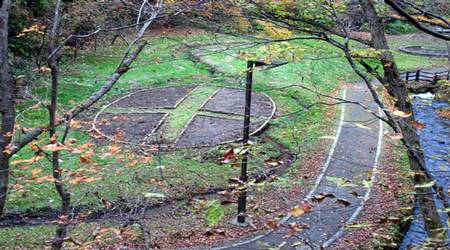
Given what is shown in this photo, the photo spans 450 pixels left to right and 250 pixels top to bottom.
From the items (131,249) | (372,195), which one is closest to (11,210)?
(131,249)

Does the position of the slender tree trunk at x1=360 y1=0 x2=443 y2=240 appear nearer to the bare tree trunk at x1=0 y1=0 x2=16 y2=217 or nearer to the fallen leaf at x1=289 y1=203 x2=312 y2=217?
the fallen leaf at x1=289 y1=203 x2=312 y2=217

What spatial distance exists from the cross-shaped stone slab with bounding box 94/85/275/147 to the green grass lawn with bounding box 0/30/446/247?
1.54 feet

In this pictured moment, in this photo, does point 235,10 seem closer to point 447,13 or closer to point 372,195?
point 372,195

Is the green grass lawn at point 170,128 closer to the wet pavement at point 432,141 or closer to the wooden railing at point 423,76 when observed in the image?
the wooden railing at point 423,76

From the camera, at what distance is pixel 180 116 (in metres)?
20.6

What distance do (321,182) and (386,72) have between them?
8.06 m

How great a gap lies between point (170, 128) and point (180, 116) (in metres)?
1.46

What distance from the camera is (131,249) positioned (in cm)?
1105

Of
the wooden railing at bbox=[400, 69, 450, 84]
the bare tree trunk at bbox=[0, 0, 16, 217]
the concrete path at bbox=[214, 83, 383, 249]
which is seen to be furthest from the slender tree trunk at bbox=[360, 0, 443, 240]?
the wooden railing at bbox=[400, 69, 450, 84]

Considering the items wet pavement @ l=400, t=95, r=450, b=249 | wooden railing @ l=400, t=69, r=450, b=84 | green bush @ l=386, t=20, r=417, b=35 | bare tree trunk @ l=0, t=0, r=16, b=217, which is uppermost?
A: bare tree trunk @ l=0, t=0, r=16, b=217

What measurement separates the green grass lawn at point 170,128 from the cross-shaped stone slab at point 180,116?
0.47m

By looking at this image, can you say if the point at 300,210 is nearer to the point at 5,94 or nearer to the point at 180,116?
the point at 5,94

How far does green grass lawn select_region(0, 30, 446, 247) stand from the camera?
1317 centimetres

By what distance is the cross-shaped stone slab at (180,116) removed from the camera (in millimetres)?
18359
